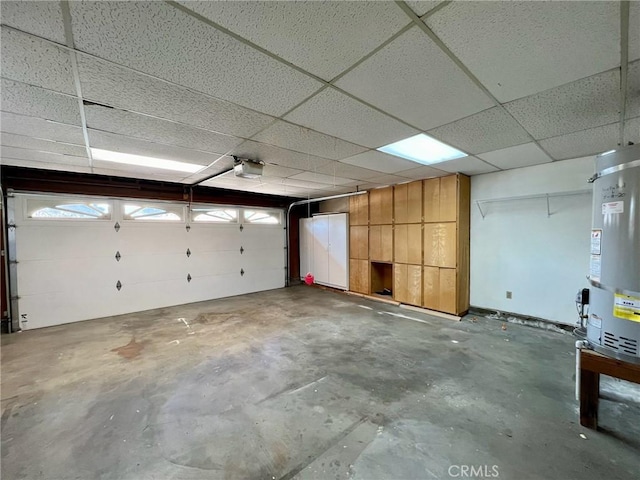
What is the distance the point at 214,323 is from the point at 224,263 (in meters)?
2.18

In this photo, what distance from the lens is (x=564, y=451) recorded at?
1629 millimetres

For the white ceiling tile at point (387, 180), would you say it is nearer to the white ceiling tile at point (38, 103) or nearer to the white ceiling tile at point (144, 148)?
the white ceiling tile at point (144, 148)

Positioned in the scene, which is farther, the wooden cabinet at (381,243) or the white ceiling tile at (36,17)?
the wooden cabinet at (381,243)

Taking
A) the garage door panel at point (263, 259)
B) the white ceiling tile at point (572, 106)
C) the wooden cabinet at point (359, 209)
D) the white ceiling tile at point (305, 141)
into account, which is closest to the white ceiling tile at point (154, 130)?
the white ceiling tile at point (305, 141)

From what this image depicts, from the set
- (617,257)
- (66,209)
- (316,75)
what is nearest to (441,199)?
(617,257)

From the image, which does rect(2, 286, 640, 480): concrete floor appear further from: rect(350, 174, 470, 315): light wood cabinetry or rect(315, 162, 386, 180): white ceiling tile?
rect(315, 162, 386, 180): white ceiling tile

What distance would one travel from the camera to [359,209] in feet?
19.8

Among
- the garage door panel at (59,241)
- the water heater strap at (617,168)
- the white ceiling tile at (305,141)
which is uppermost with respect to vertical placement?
the white ceiling tile at (305,141)

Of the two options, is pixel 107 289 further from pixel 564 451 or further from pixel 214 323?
pixel 564 451

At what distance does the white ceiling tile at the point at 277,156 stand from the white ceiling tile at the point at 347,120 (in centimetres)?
76

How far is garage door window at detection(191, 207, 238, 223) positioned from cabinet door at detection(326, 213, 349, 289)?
244 cm

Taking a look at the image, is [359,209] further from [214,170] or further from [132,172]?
[132,172]

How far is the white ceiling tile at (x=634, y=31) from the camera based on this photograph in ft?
3.70

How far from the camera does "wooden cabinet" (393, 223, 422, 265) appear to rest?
4.81 m
